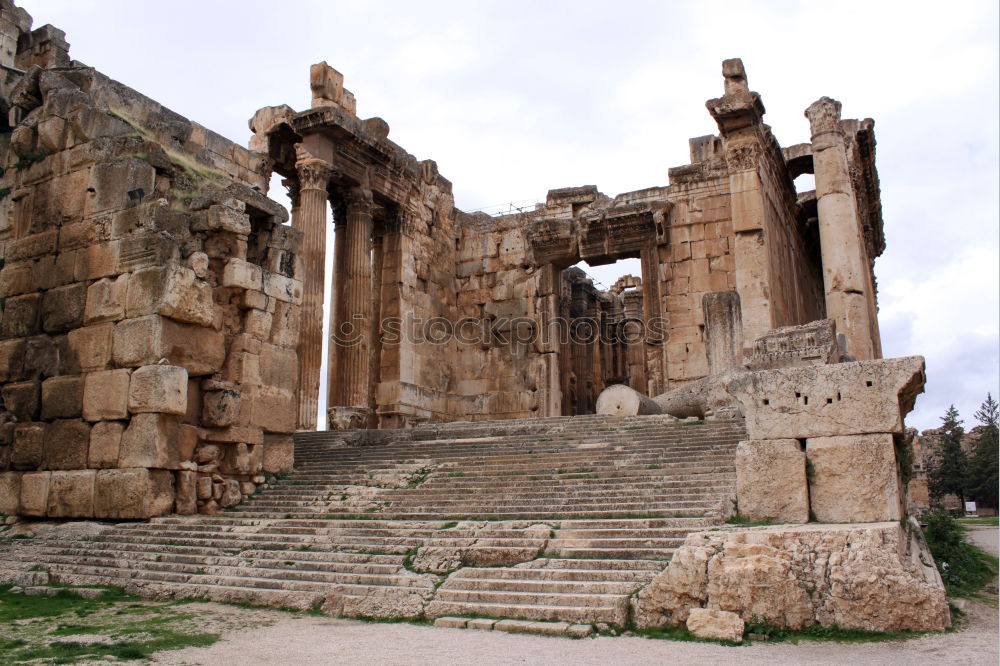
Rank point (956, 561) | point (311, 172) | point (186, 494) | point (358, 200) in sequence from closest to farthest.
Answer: point (956, 561)
point (186, 494)
point (311, 172)
point (358, 200)

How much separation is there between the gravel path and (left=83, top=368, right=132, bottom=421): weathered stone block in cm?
517

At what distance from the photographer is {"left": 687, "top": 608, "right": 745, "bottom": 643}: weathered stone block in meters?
5.31

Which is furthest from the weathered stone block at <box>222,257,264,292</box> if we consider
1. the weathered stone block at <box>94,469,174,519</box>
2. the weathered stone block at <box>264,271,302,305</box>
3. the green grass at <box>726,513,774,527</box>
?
the green grass at <box>726,513,774,527</box>

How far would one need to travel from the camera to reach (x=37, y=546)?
9359 mm

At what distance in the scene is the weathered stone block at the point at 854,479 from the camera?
6.48 meters

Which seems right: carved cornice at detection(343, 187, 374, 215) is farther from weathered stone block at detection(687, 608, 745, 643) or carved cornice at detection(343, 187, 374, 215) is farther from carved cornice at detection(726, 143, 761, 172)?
weathered stone block at detection(687, 608, 745, 643)

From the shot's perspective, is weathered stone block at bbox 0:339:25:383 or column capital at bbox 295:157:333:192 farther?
column capital at bbox 295:157:333:192

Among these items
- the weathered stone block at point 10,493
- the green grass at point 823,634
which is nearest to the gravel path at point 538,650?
the green grass at point 823,634

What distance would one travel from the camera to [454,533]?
7492 millimetres

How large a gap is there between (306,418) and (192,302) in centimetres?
652

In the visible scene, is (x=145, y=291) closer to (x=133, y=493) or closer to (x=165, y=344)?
(x=165, y=344)

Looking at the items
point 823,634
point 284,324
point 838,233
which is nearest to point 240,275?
point 284,324

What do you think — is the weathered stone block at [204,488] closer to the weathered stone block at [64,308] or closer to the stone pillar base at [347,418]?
the weathered stone block at [64,308]

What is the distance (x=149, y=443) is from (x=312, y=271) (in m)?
8.26
